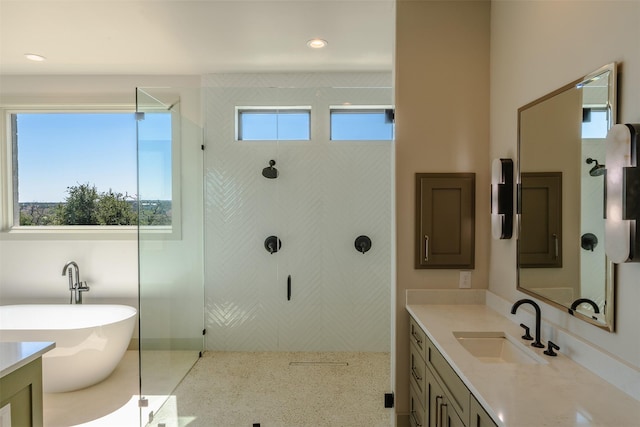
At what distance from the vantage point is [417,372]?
1982mm

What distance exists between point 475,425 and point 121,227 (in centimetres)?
370

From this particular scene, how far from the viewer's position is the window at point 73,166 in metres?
3.59

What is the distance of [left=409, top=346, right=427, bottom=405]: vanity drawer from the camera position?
1.84 meters

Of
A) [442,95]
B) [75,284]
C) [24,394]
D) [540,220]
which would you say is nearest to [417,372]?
[540,220]

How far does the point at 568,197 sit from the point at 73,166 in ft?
14.5

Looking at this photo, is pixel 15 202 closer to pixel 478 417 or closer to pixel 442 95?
pixel 442 95

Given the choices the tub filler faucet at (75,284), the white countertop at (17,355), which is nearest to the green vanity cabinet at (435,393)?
the white countertop at (17,355)

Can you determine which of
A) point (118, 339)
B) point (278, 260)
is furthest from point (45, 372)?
point (278, 260)

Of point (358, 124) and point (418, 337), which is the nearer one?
point (418, 337)

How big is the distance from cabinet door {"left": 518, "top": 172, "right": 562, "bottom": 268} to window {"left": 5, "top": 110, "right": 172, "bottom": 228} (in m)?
3.67

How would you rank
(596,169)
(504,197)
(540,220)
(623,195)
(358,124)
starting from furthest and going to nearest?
(358,124), (504,197), (540,220), (596,169), (623,195)

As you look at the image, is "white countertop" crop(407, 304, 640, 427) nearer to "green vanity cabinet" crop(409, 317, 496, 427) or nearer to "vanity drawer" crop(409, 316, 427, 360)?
"green vanity cabinet" crop(409, 317, 496, 427)

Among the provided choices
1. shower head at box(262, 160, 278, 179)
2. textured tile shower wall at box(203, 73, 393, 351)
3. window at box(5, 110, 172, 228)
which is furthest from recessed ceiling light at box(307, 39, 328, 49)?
window at box(5, 110, 172, 228)

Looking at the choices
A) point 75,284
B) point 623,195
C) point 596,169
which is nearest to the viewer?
point 623,195
